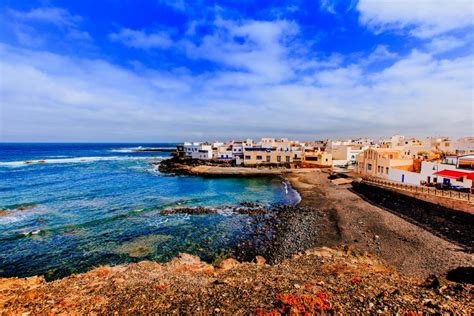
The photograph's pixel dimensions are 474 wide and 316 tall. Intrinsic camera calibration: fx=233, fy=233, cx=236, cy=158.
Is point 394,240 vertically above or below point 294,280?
below

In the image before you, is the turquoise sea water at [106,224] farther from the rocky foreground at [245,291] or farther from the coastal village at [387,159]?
the coastal village at [387,159]

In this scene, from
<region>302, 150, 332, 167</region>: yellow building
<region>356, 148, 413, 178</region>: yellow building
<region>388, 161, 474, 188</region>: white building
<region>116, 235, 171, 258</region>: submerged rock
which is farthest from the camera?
<region>302, 150, 332, 167</region>: yellow building

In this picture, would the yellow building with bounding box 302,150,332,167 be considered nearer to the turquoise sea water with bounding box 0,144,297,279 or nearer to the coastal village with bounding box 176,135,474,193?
the coastal village with bounding box 176,135,474,193

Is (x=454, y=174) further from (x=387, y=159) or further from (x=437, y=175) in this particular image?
(x=387, y=159)

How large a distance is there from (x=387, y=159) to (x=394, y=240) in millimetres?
23131

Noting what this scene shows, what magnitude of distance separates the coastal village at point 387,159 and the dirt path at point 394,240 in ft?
30.7

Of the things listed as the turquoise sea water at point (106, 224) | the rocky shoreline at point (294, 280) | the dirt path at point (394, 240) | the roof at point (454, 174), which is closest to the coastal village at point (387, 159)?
the roof at point (454, 174)

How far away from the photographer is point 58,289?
10547 mm

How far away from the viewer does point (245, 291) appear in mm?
9273

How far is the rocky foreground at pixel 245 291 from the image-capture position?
26.1 feet

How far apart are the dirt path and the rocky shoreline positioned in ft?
0.20

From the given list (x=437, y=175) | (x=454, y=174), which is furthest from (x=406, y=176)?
(x=454, y=174)

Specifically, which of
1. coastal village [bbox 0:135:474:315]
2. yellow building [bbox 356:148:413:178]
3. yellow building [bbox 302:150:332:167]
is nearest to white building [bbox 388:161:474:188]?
coastal village [bbox 0:135:474:315]

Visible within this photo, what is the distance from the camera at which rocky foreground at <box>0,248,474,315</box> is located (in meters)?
7.96
